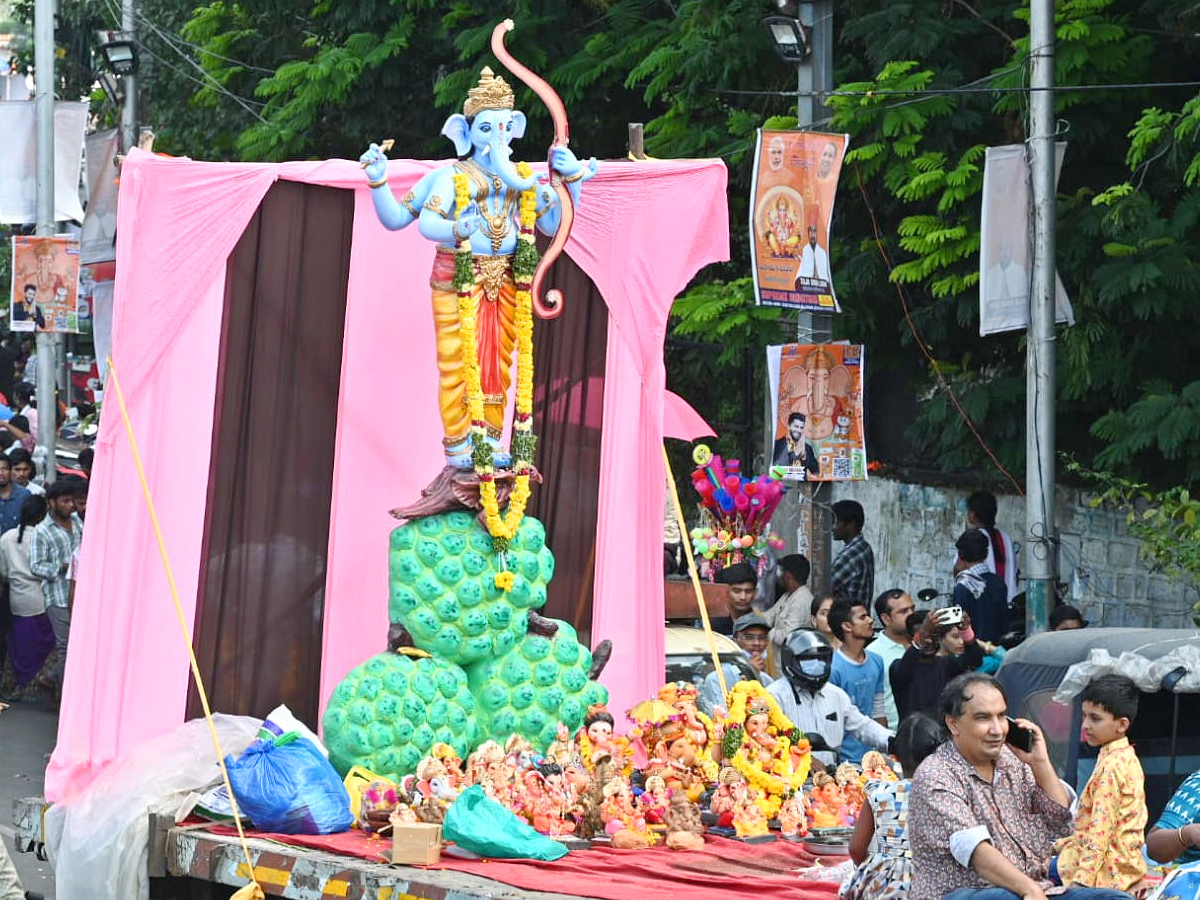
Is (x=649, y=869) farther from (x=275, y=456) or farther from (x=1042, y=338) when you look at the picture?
(x=1042, y=338)

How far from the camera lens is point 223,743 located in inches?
379

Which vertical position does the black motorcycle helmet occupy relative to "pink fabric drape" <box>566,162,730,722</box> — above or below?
below

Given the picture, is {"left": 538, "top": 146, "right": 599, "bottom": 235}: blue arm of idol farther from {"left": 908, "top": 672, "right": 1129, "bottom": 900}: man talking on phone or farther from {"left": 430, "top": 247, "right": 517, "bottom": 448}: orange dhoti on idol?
{"left": 908, "top": 672, "right": 1129, "bottom": 900}: man talking on phone

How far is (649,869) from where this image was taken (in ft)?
27.6

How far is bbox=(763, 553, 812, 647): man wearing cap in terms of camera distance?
39.8 ft

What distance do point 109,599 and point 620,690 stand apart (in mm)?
2883

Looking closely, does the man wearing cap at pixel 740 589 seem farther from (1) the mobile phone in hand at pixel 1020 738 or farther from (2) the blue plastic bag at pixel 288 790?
(1) the mobile phone in hand at pixel 1020 738

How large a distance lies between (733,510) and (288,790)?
5.01 meters

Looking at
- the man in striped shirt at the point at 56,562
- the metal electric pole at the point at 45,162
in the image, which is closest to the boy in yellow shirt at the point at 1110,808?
the man in striped shirt at the point at 56,562

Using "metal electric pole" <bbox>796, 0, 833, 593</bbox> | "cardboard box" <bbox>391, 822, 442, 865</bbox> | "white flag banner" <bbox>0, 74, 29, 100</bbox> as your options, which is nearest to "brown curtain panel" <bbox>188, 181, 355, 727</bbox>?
"cardboard box" <bbox>391, 822, 442, 865</bbox>

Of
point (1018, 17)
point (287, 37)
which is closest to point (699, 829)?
point (1018, 17)

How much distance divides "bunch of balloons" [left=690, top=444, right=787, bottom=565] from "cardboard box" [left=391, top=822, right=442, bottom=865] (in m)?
5.12

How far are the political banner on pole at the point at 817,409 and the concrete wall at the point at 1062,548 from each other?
4.20ft

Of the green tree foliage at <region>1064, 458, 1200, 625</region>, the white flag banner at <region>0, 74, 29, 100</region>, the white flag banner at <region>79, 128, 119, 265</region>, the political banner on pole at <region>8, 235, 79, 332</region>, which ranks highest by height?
the white flag banner at <region>0, 74, 29, 100</region>
